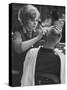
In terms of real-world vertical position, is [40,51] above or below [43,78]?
above

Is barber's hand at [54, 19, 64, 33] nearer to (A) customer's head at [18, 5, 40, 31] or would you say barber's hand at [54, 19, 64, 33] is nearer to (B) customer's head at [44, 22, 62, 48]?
(B) customer's head at [44, 22, 62, 48]

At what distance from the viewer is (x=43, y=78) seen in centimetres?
759

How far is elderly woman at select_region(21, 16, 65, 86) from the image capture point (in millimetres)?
7465

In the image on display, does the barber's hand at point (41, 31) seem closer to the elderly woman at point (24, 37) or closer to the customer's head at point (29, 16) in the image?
the elderly woman at point (24, 37)

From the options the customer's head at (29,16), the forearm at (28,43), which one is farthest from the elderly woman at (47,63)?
the customer's head at (29,16)

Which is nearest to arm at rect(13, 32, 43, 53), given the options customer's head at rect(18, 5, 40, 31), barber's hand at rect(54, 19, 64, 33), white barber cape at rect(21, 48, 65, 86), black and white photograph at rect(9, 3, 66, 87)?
black and white photograph at rect(9, 3, 66, 87)

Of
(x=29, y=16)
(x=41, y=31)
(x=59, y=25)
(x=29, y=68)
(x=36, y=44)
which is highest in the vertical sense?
(x=29, y=16)

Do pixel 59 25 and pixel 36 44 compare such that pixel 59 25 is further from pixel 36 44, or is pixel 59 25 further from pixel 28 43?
pixel 28 43

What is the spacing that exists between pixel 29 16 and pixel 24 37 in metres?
0.50

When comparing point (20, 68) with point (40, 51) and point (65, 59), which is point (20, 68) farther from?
point (65, 59)

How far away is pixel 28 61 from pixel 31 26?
813mm

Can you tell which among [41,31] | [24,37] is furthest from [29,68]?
[41,31]

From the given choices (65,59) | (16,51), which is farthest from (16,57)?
→ (65,59)

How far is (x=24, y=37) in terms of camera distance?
7410 millimetres
